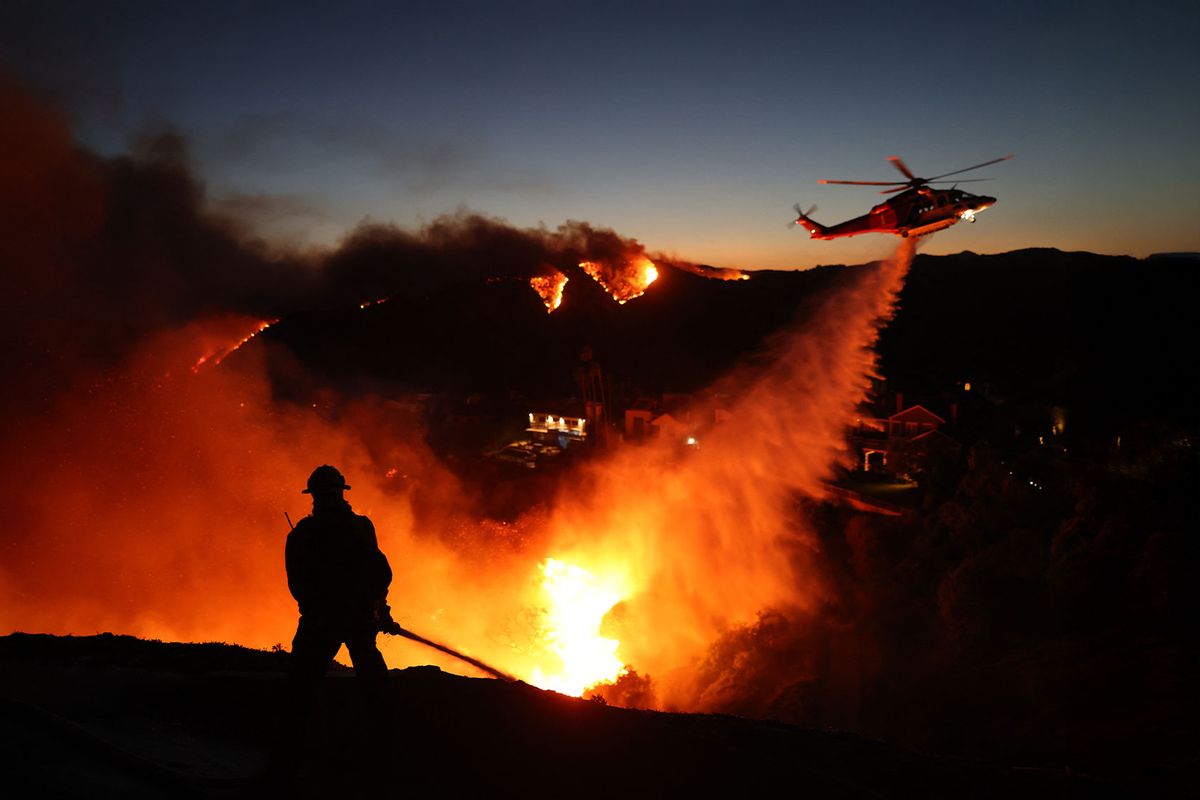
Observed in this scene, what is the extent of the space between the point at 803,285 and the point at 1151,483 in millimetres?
75401

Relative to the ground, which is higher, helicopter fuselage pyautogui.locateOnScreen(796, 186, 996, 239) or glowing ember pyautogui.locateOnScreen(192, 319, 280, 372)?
helicopter fuselage pyautogui.locateOnScreen(796, 186, 996, 239)

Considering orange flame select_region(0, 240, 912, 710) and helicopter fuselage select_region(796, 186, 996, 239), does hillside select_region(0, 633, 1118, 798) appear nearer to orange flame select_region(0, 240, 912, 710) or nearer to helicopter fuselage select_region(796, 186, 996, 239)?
orange flame select_region(0, 240, 912, 710)

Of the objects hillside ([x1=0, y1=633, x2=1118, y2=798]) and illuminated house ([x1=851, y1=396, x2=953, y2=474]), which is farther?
illuminated house ([x1=851, y1=396, x2=953, y2=474])

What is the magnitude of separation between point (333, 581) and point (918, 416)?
3743 centimetres

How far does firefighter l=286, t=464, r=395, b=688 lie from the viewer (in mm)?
5641

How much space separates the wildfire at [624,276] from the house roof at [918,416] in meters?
18.2

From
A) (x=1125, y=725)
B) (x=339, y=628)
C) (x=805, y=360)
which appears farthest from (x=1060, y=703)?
(x=805, y=360)

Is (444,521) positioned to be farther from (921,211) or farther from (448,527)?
(921,211)

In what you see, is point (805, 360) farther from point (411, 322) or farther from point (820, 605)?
point (411, 322)

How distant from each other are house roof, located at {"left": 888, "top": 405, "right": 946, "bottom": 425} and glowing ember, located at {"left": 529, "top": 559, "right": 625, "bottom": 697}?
18109mm

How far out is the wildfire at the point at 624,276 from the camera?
86.9 ft

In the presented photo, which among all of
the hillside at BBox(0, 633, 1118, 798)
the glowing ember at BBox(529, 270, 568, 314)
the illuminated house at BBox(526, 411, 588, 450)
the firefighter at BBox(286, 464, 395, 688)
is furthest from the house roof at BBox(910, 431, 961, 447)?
the firefighter at BBox(286, 464, 395, 688)

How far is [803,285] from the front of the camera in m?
92.3

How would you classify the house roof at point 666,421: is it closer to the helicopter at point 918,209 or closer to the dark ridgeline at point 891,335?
the dark ridgeline at point 891,335
